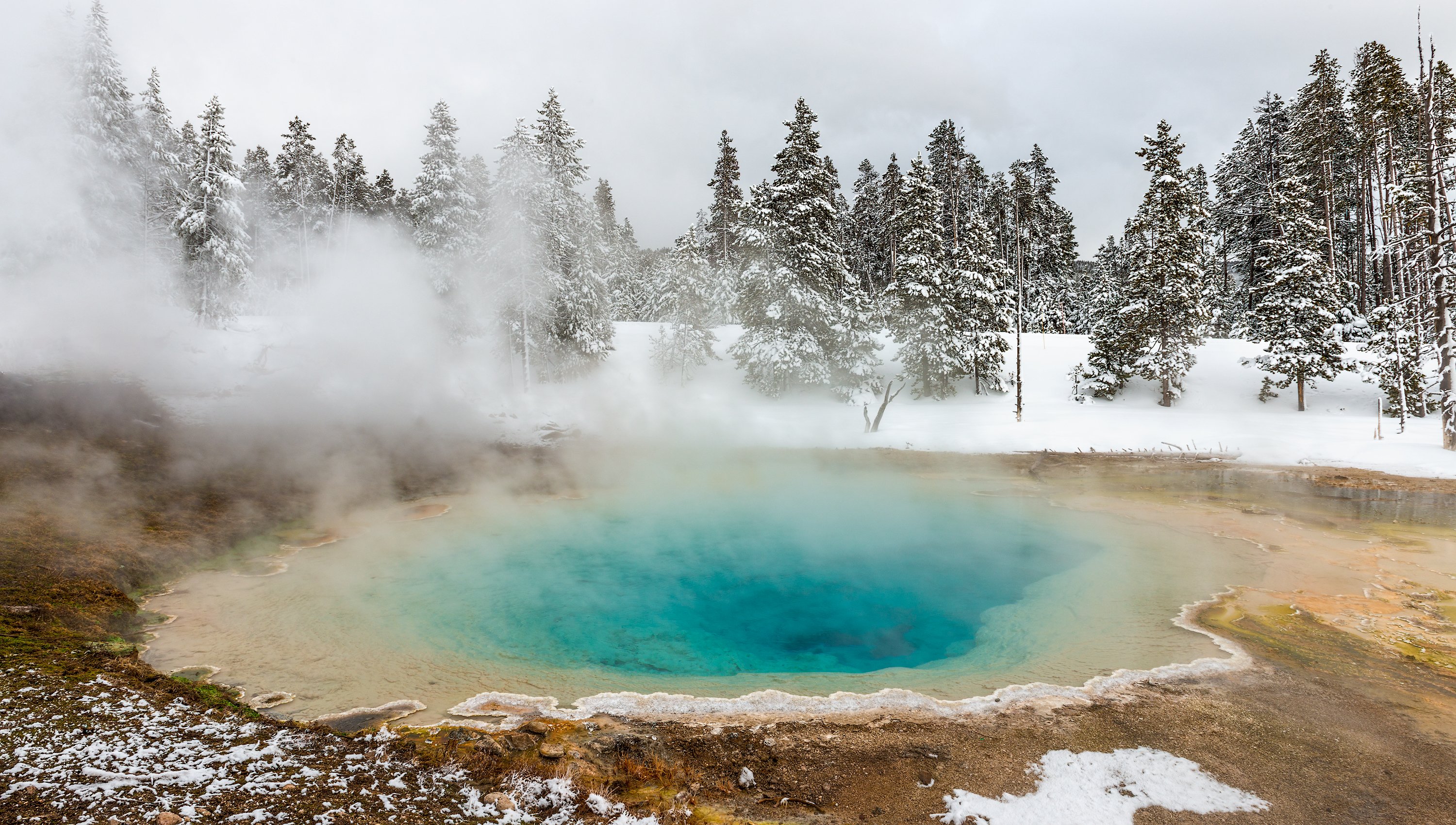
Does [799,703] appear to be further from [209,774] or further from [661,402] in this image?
[661,402]

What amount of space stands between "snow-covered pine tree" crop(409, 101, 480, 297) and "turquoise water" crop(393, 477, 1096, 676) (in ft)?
53.3

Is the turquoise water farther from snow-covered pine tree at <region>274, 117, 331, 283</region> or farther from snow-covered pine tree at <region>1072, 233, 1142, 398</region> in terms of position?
snow-covered pine tree at <region>274, 117, 331, 283</region>

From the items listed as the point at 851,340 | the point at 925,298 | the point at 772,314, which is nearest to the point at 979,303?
the point at 925,298

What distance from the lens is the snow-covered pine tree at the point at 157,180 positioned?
2694 centimetres

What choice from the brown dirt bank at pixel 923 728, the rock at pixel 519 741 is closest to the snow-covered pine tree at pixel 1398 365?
the brown dirt bank at pixel 923 728

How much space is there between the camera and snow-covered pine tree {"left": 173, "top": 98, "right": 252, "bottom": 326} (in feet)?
92.8

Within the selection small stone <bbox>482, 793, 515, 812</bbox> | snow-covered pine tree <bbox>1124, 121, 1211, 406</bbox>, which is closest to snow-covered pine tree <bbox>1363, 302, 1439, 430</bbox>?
snow-covered pine tree <bbox>1124, 121, 1211, 406</bbox>

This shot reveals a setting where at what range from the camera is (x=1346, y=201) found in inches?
1650

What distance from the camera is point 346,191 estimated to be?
43.3 meters

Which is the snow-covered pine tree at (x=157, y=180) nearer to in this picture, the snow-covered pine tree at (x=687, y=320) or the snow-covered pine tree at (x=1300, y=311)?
the snow-covered pine tree at (x=687, y=320)

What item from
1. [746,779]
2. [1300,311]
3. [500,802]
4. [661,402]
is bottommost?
[746,779]

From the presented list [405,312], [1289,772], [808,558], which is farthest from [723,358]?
[1289,772]

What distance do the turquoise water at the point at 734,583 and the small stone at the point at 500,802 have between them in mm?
4078

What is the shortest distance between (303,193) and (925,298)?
4227 centimetres
